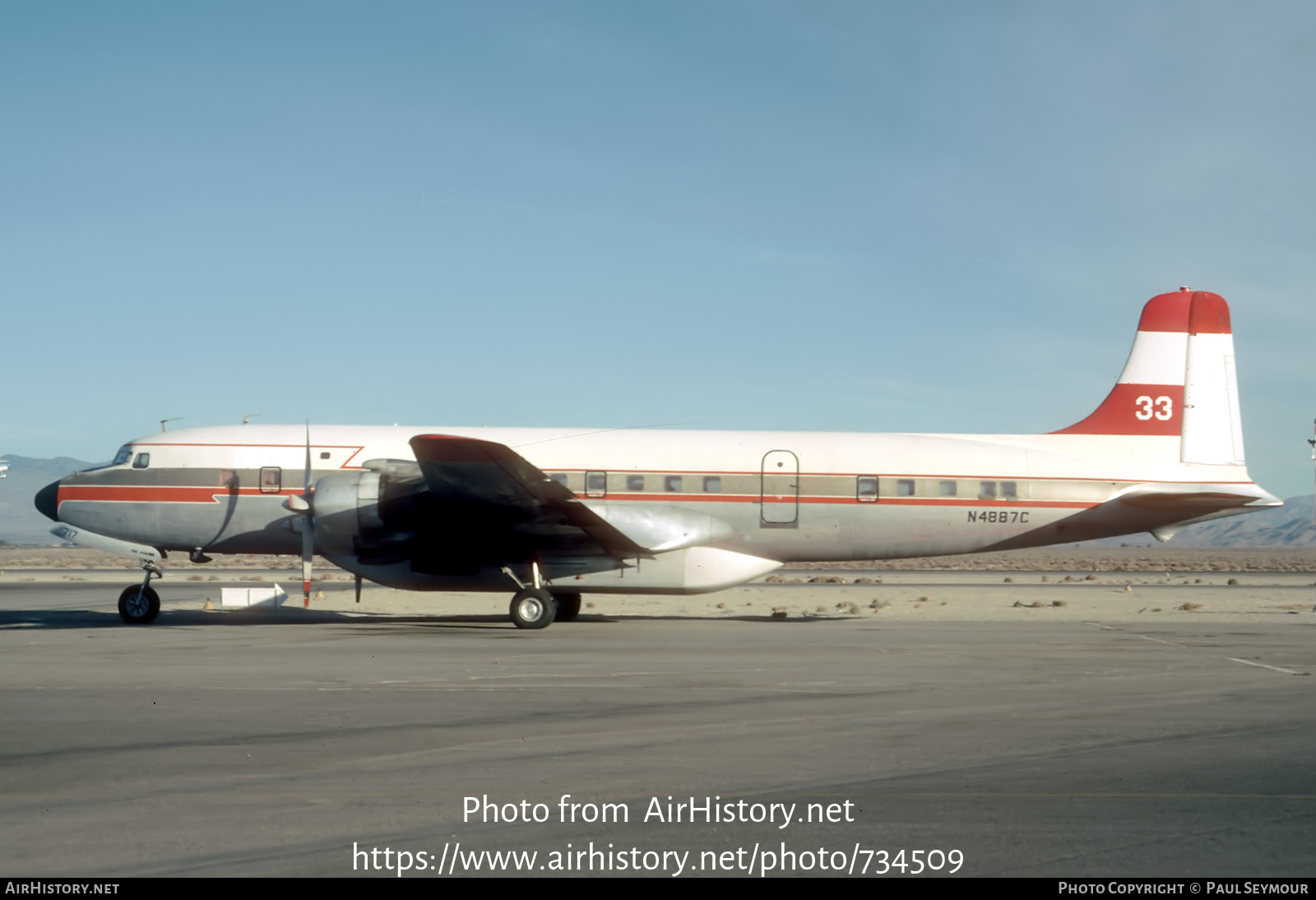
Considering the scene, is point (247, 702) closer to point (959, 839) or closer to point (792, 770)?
point (792, 770)

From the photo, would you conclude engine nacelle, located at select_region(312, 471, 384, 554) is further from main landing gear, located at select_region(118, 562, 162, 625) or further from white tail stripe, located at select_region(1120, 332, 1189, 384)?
white tail stripe, located at select_region(1120, 332, 1189, 384)

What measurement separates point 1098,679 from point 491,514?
1103 cm

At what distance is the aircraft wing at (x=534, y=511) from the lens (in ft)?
61.2

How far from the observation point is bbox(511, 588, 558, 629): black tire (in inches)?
784

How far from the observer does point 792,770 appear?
25.5ft

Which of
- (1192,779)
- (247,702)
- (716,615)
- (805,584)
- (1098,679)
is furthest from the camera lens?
(805,584)

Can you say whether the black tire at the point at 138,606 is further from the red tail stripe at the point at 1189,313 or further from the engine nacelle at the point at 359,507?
the red tail stripe at the point at 1189,313

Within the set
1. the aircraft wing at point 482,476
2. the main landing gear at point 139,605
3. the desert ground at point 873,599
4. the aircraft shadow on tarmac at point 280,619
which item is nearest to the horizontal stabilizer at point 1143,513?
the desert ground at point 873,599

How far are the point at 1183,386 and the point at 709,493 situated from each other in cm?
1061

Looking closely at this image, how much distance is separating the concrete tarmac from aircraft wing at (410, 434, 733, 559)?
3.63 metres

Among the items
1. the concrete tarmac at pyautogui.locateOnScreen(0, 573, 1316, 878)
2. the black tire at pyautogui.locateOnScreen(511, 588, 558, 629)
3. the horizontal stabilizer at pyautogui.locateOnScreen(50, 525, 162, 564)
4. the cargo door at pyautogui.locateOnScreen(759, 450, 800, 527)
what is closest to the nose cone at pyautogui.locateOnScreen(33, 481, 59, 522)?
the horizontal stabilizer at pyautogui.locateOnScreen(50, 525, 162, 564)

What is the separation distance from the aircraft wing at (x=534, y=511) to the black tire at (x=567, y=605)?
179cm

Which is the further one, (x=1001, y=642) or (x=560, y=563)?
(x=560, y=563)
